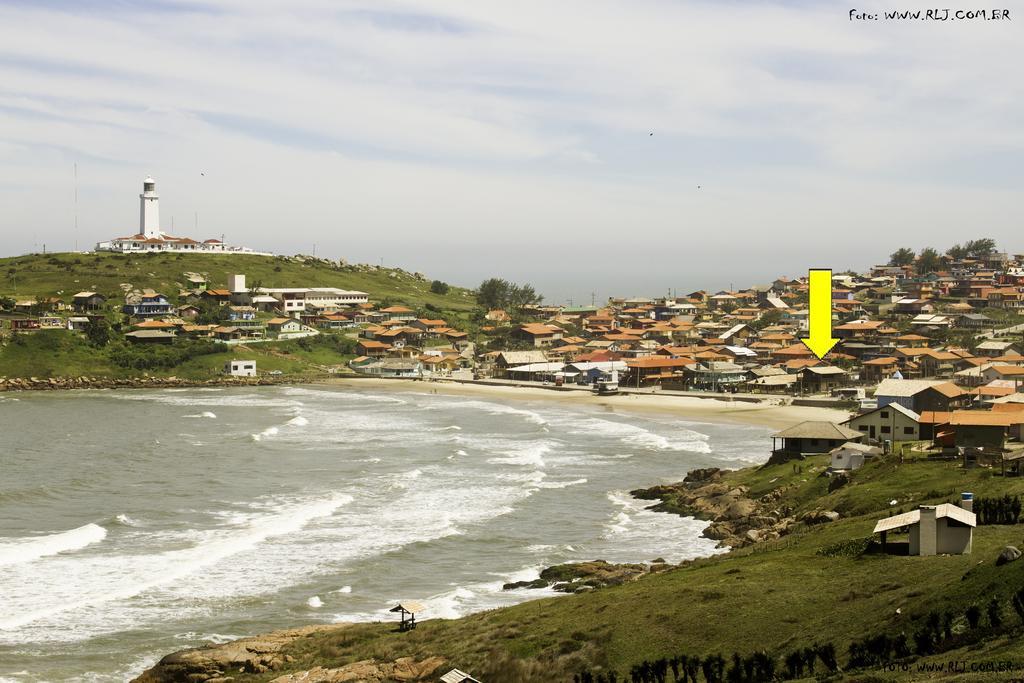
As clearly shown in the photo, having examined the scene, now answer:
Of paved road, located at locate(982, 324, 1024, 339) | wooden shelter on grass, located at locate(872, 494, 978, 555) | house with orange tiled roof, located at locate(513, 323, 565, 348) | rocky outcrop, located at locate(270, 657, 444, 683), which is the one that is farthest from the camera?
house with orange tiled roof, located at locate(513, 323, 565, 348)

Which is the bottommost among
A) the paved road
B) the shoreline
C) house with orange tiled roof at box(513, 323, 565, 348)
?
the shoreline

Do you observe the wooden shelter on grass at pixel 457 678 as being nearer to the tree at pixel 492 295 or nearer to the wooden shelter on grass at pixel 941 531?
the wooden shelter on grass at pixel 941 531

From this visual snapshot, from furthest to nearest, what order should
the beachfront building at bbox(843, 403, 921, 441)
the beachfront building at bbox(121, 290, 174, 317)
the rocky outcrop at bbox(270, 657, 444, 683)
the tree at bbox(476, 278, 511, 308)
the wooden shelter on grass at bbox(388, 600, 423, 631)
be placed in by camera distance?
1. the tree at bbox(476, 278, 511, 308)
2. the beachfront building at bbox(121, 290, 174, 317)
3. the beachfront building at bbox(843, 403, 921, 441)
4. the wooden shelter on grass at bbox(388, 600, 423, 631)
5. the rocky outcrop at bbox(270, 657, 444, 683)

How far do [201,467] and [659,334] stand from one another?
254ft

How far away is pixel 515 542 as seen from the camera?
40.9 meters

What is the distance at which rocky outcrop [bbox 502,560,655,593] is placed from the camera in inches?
1304

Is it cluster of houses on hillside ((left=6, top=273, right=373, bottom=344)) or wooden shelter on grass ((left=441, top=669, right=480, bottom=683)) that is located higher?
cluster of houses on hillside ((left=6, top=273, right=373, bottom=344))

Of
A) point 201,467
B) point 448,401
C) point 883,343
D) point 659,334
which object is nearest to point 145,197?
point 659,334

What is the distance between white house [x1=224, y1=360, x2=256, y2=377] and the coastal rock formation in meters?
86.8

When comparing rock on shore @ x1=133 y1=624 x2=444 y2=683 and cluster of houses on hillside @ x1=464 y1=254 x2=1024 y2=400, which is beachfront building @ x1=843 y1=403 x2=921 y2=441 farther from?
rock on shore @ x1=133 y1=624 x2=444 y2=683

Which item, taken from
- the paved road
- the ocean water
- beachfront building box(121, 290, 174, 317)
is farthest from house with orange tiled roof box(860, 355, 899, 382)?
beachfront building box(121, 290, 174, 317)

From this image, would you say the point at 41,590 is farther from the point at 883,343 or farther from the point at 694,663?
the point at 883,343

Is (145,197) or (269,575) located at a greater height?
(145,197)

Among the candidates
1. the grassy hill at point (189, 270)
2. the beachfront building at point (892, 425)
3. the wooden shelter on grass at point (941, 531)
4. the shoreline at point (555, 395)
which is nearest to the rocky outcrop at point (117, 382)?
the shoreline at point (555, 395)
